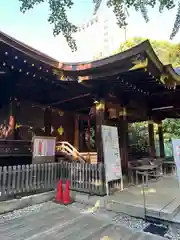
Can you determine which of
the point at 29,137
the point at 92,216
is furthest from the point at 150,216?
the point at 29,137

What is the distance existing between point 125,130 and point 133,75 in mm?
2652

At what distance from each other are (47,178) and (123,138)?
9.93 feet

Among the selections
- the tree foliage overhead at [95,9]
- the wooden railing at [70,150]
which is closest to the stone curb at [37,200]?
the wooden railing at [70,150]

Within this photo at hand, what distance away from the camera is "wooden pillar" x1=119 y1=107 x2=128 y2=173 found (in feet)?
22.5

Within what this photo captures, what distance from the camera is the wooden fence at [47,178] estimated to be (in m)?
4.57

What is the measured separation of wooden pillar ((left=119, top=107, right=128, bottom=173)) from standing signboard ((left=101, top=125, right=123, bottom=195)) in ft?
5.05

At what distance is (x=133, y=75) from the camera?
4852 mm

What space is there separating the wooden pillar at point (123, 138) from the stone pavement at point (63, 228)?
2.95 meters

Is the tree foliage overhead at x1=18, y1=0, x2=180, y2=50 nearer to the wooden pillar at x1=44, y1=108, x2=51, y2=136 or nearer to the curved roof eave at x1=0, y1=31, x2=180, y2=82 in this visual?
the curved roof eave at x1=0, y1=31, x2=180, y2=82

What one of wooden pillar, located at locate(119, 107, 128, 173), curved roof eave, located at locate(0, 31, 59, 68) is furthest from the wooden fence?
curved roof eave, located at locate(0, 31, 59, 68)

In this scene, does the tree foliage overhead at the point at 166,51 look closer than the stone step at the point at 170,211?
No

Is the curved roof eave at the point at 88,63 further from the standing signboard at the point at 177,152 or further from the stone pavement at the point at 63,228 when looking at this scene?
the stone pavement at the point at 63,228

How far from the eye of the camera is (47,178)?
5.51 metres

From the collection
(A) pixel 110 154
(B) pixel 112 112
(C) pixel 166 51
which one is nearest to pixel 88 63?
(A) pixel 110 154
